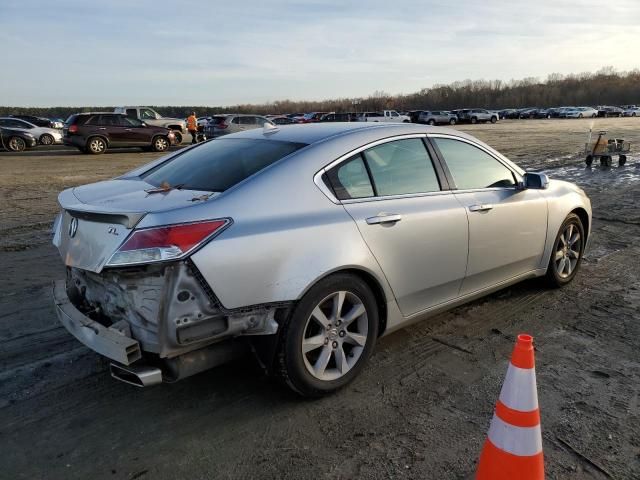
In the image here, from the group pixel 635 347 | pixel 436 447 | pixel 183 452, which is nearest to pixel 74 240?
pixel 183 452

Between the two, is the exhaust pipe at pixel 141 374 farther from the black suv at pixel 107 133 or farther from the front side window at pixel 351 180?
the black suv at pixel 107 133

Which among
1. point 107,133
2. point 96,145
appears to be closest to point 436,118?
point 107,133

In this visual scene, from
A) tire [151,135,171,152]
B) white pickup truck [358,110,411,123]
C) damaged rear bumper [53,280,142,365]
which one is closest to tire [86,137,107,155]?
tire [151,135,171,152]

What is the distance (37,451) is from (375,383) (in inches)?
77.5

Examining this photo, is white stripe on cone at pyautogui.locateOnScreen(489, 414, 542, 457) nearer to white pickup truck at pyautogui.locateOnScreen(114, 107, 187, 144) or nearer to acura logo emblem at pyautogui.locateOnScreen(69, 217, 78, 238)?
acura logo emblem at pyautogui.locateOnScreen(69, 217, 78, 238)

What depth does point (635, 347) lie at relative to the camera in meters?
3.90

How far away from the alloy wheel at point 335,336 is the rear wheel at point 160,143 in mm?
22486

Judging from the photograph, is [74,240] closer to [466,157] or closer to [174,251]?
[174,251]

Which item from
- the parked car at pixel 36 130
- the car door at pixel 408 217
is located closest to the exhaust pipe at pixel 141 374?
the car door at pixel 408 217

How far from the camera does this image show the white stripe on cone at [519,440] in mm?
2240

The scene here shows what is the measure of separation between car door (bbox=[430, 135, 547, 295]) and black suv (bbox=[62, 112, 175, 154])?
21.4 metres

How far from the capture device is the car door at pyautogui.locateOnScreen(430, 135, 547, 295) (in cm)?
402

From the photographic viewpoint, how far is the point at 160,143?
24.1 meters

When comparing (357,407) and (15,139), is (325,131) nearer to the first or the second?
(357,407)
